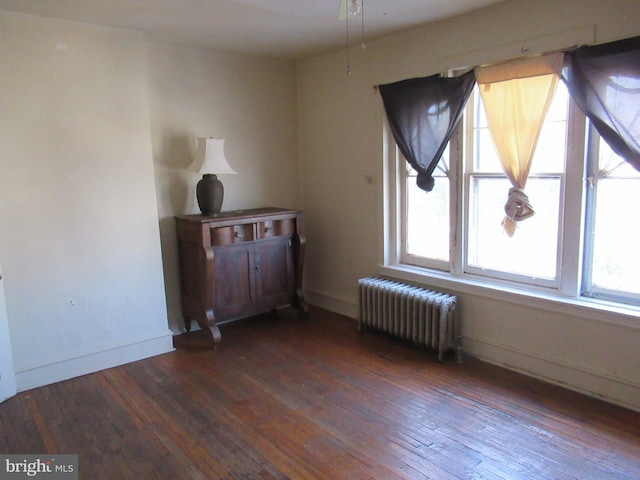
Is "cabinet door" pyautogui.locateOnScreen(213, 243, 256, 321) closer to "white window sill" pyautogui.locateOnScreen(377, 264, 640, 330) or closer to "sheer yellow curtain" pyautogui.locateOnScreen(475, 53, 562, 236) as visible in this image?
"white window sill" pyautogui.locateOnScreen(377, 264, 640, 330)

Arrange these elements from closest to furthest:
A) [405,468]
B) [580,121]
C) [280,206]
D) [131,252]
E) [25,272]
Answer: [405,468] → [580,121] → [25,272] → [131,252] → [280,206]

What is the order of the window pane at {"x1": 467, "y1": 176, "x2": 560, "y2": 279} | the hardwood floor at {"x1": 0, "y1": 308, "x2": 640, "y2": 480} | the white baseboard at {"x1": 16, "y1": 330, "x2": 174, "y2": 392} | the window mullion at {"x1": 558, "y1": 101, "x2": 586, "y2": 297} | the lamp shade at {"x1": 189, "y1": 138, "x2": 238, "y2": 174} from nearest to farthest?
the hardwood floor at {"x1": 0, "y1": 308, "x2": 640, "y2": 480} < the window mullion at {"x1": 558, "y1": 101, "x2": 586, "y2": 297} < the window pane at {"x1": 467, "y1": 176, "x2": 560, "y2": 279} < the white baseboard at {"x1": 16, "y1": 330, "x2": 174, "y2": 392} < the lamp shade at {"x1": 189, "y1": 138, "x2": 238, "y2": 174}

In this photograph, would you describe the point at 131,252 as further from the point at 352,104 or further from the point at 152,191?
the point at 352,104

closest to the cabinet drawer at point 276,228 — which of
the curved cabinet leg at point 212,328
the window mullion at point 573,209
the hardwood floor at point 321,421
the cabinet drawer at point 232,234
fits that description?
the cabinet drawer at point 232,234

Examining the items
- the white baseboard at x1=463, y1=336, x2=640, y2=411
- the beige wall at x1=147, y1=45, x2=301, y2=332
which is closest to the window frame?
the white baseboard at x1=463, y1=336, x2=640, y2=411

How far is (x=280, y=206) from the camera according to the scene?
4863mm

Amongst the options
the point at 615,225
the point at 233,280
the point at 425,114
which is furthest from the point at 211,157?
the point at 615,225

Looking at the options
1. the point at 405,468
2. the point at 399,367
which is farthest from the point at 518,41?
the point at 405,468

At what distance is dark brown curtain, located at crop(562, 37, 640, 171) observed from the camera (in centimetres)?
258

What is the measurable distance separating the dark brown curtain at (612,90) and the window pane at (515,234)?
480 mm

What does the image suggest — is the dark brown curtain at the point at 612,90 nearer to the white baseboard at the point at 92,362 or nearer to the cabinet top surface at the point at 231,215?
the cabinet top surface at the point at 231,215

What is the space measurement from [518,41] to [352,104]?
1566 millimetres

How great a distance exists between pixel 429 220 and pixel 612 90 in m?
1.58

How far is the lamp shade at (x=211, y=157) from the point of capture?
3912mm
